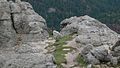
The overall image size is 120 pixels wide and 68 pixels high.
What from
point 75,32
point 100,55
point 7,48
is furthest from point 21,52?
point 75,32

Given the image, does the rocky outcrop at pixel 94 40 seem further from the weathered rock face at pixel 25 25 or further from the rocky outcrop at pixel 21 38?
the weathered rock face at pixel 25 25

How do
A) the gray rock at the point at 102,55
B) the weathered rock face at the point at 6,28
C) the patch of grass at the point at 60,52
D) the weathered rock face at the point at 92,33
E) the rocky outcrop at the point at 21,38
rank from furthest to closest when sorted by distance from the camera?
the weathered rock face at the point at 92,33 → the weathered rock face at the point at 6,28 → the patch of grass at the point at 60,52 → the gray rock at the point at 102,55 → the rocky outcrop at the point at 21,38

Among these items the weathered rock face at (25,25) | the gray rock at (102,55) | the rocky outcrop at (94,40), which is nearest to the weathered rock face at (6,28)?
the weathered rock face at (25,25)

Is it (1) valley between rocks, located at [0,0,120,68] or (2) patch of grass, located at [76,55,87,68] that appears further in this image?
(2) patch of grass, located at [76,55,87,68]

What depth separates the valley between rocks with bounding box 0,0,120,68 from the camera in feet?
156

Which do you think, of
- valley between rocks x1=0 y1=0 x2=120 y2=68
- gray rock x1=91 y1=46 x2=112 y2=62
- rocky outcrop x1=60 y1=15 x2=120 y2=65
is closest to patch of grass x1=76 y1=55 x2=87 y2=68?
valley between rocks x1=0 y1=0 x2=120 y2=68

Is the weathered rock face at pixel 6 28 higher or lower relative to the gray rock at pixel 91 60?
higher

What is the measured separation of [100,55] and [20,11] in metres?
22.2

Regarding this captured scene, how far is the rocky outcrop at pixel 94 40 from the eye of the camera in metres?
48.1

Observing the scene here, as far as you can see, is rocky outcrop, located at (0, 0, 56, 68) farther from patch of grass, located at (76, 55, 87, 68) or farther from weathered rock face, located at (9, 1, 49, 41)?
patch of grass, located at (76, 55, 87, 68)

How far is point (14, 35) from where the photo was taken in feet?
197

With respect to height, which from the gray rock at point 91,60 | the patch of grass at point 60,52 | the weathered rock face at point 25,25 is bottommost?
the patch of grass at point 60,52

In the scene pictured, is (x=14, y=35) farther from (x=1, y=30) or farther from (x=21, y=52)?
(x=21, y=52)

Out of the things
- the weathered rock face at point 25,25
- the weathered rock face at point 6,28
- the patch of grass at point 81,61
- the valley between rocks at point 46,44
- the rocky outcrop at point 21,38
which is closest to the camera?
the rocky outcrop at point 21,38
